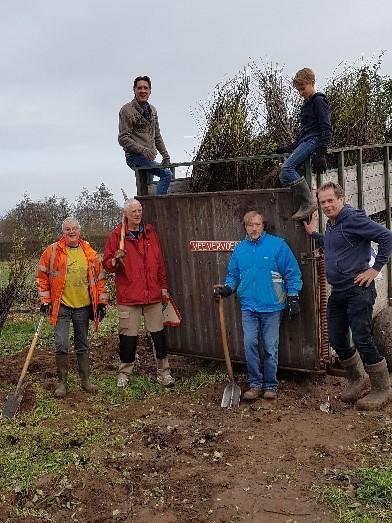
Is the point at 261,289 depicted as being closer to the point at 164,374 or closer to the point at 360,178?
the point at 164,374

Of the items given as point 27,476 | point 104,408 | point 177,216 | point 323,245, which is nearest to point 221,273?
point 177,216

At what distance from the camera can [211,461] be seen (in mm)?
5016

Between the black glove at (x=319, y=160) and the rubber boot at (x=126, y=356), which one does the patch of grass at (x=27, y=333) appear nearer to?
the rubber boot at (x=126, y=356)

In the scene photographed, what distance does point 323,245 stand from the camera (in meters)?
6.04

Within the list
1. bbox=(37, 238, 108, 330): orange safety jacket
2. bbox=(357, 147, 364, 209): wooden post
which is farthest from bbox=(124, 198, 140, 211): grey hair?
bbox=(357, 147, 364, 209): wooden post

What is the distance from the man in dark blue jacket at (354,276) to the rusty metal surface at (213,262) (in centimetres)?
42

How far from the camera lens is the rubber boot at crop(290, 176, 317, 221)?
605 centimetres

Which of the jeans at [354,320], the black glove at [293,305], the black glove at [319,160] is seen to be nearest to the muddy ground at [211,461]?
the jeans at [354,320]

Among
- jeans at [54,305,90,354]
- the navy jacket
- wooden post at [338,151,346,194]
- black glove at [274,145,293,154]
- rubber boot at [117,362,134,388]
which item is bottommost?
rubber boot at [117,362,134,388]

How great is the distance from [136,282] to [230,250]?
106 centimetres

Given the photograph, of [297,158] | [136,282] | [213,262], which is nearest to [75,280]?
[136,282]

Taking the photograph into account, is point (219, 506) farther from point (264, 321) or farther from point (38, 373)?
point (38, 373)

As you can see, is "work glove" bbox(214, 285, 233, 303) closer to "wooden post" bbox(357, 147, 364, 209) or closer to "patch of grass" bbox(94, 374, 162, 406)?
"patch of grass" bbox(94, 374, 162, 406)

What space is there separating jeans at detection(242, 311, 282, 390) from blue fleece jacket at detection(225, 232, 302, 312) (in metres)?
0.11
